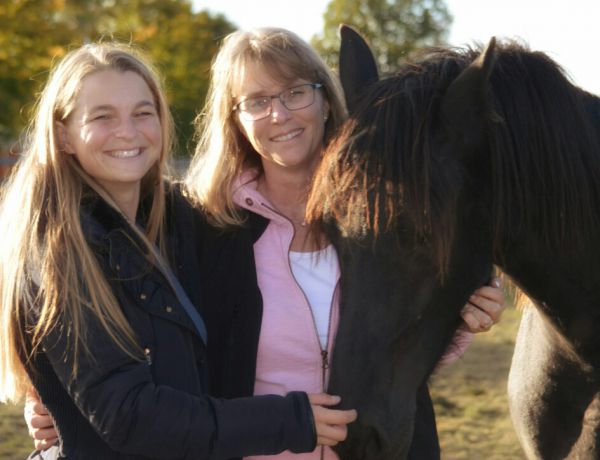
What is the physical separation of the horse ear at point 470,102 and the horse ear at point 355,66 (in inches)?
17.1

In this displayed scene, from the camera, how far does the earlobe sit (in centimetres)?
233

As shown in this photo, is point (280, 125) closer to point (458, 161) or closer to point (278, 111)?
point (278, 111)

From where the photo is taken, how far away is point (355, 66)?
246 centimetres

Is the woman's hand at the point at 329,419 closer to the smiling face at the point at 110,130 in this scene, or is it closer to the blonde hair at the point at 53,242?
the blonde hair at the point at 53,242

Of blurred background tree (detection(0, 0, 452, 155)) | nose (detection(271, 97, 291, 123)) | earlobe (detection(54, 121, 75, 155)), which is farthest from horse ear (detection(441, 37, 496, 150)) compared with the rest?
blurred background tree (detection(0, 0, 452, 155))

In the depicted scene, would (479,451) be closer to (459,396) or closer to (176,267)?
(459,396)

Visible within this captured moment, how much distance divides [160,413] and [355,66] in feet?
3.72

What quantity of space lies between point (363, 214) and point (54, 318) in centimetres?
79

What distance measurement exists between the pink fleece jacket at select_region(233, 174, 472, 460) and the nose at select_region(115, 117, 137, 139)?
0.56m

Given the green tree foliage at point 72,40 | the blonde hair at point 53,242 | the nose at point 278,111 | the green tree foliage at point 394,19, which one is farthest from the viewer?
the green tree foliage at point 394,19

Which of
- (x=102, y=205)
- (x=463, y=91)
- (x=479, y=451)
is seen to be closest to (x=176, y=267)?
(x=102, y=205)

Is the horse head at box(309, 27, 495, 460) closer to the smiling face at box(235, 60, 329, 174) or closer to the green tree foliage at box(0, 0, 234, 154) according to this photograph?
the smiling face at box(235, 60, 329, 174)

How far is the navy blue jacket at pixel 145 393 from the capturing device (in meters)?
2.00

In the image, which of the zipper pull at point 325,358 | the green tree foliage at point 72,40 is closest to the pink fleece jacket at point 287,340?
the zipper pull at point 325,358
